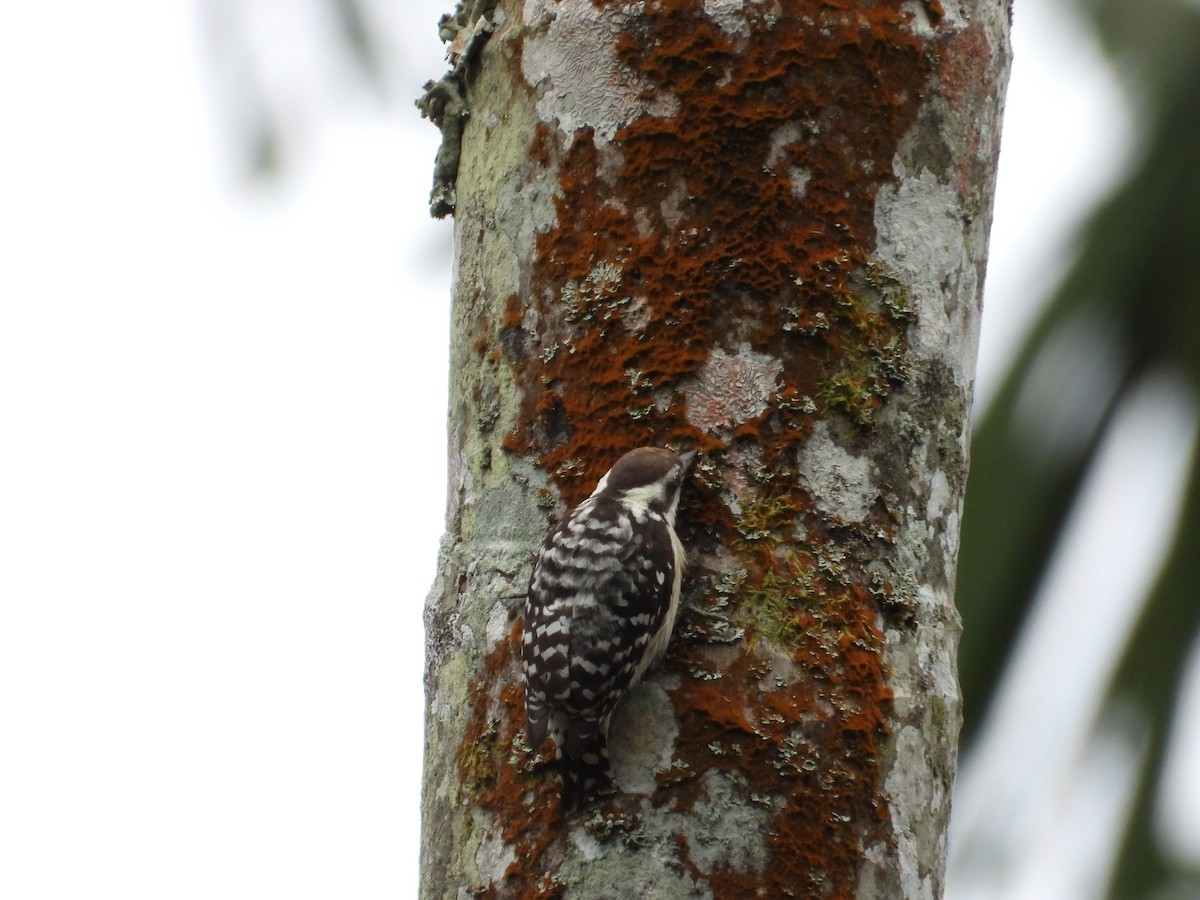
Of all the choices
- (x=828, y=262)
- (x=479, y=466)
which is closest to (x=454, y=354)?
(x=479, y=466)

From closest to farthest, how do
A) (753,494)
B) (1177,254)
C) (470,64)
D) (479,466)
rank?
(753,494) < (479,466) < (470,64) < (1177,254)

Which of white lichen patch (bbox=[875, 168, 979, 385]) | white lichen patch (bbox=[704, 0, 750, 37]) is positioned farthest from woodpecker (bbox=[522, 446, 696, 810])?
white lichen patch (bbox=[704, 0, 750, 37])

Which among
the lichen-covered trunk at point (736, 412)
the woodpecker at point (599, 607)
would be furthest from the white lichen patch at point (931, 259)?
the woodpecker at point (599, 607)

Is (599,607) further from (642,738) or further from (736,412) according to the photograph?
(736,412)

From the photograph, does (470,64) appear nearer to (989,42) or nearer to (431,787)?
(989,42)

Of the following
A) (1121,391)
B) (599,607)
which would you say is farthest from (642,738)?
(1121,391)

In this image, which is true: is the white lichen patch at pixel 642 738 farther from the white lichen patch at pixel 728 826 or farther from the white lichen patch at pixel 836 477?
the white lichen patch at pixel 836 477
